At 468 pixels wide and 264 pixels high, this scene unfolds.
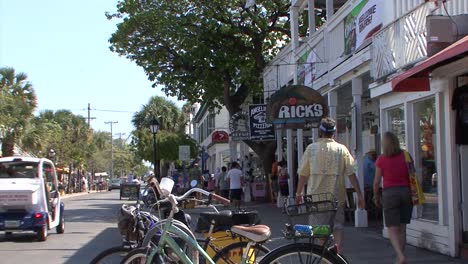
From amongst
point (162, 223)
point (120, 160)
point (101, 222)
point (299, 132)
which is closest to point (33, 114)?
point (101, 222)

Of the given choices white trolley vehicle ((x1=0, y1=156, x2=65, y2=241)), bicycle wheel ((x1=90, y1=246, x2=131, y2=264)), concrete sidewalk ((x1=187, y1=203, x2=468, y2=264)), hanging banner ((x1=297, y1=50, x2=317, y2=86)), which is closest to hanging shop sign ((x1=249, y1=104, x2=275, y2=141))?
hanging banner ((x1=297, y1=50, x2=317, y2=86))

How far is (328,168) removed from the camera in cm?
741

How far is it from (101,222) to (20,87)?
22.5m

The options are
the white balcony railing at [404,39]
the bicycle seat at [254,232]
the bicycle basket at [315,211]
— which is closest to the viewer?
the bicycle seat at [254,232]

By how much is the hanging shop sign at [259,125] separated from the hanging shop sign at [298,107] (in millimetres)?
8378

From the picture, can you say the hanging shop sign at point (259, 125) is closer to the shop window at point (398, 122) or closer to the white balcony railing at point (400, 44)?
the shop window at point (398, 122)

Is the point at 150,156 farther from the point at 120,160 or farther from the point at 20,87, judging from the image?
the point at 120,160

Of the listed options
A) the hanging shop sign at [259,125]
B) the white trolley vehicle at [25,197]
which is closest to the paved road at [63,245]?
the white trolley vehicle at [25,197]

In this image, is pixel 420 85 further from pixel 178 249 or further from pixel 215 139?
pixel 215 139

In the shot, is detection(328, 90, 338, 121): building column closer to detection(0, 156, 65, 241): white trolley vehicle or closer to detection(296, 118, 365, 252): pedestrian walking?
detection(0, 156, 65, 241): white trolley vehicle

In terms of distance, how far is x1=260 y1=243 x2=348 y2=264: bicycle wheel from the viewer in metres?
5.40

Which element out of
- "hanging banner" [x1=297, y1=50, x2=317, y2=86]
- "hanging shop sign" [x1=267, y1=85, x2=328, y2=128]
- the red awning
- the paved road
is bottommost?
the paved road

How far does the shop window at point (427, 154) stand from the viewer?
10.7 meters

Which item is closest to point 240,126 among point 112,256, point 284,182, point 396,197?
point 284,182
